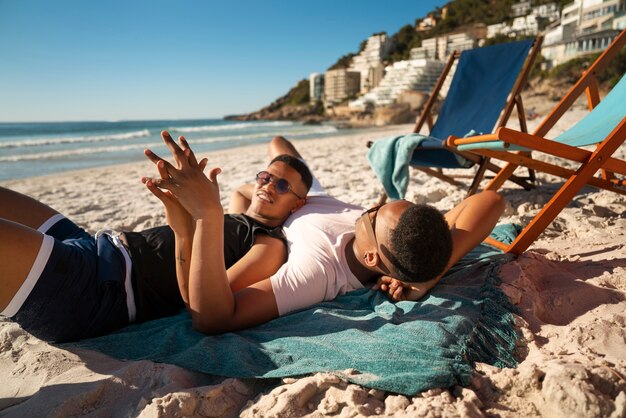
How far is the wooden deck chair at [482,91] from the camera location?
390cm

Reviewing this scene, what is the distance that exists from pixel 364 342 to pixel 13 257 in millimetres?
1212

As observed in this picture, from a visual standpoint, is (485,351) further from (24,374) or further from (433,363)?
(24,374)

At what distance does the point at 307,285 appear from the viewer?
175 cm

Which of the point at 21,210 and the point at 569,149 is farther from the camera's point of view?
the point at 569,149

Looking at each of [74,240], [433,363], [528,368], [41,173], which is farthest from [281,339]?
[41,173]

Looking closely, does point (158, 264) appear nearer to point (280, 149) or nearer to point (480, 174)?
point (280, 149)

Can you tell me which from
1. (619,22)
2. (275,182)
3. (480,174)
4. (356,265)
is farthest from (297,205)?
(619,22)

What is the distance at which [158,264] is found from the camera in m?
1.77

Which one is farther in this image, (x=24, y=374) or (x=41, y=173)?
(x=41, y=173)

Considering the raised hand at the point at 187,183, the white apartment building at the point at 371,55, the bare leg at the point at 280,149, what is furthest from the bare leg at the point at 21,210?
the white apartment building at the point at 371,55

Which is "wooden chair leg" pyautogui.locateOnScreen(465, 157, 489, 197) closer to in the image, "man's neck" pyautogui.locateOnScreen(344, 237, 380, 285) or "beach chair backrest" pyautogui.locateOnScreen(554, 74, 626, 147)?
"beach chair backrest" pyautogui.locateOnScreen(554, 74, 626, 147)

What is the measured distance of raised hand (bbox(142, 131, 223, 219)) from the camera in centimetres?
139

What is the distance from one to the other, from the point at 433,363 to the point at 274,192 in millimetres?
1193

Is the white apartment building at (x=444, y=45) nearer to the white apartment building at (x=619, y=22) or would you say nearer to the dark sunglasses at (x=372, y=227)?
the white apartment building at (x=619, y=22)
